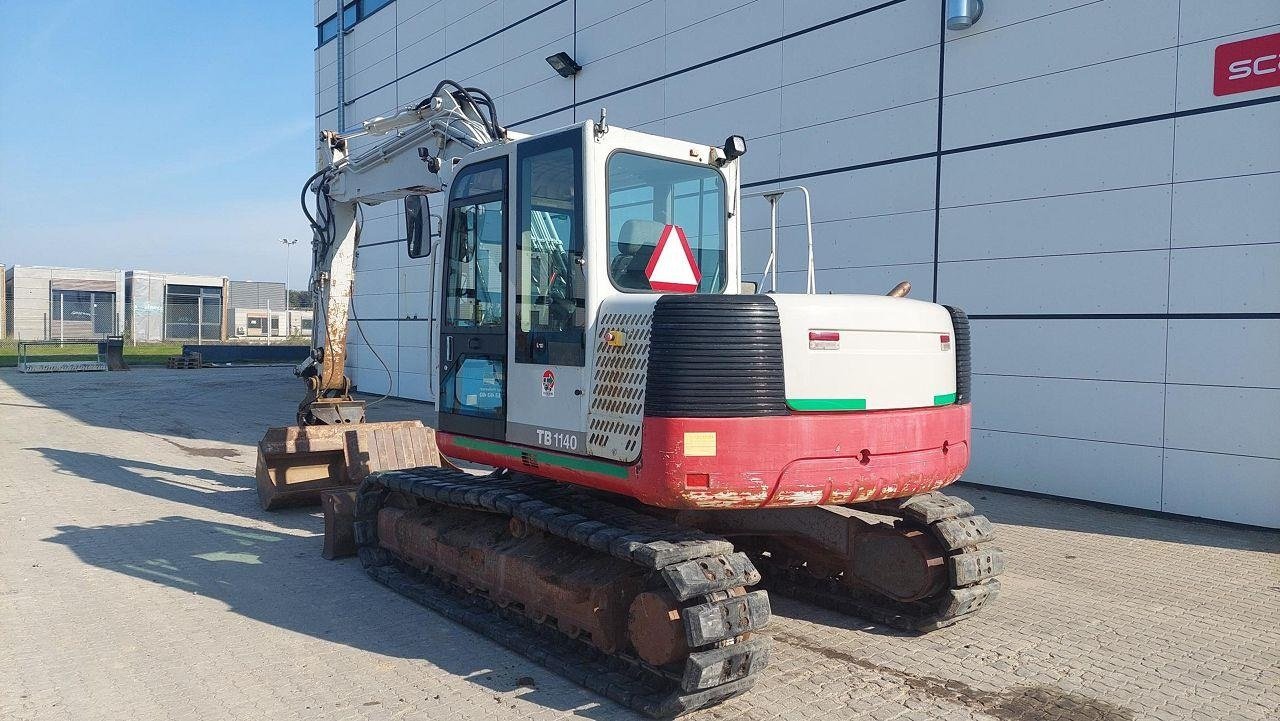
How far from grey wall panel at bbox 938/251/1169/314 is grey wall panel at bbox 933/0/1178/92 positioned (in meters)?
2.05

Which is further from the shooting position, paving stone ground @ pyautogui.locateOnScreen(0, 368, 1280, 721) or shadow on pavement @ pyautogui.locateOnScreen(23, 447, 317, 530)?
shadow on pavement @ pyautogui.locateOnScreen(23, 447, 317, 530)

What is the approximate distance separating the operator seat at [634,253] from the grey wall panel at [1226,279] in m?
6.22

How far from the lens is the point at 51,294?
2076 inches

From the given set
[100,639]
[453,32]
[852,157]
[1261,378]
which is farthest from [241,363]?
[1261,378]

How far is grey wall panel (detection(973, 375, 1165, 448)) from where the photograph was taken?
8.84 meters

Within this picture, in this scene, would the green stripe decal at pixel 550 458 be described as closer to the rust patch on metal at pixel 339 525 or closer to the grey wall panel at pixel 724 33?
the rust patch on metal at pixel 339 525

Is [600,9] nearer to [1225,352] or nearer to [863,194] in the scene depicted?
[863,194]

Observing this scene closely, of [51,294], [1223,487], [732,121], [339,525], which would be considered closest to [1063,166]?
[1223,487]

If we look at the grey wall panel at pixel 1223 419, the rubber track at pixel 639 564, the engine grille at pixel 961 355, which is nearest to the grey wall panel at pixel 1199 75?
the grey wall panel at pixel 1223 419

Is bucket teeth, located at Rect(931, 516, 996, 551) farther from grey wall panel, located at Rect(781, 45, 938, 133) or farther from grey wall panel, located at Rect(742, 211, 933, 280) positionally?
grey wall panel, located at Rect(781, 45, 938, 133)

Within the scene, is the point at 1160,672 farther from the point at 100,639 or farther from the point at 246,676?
the point at 100,639

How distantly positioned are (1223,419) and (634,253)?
6.58 metres

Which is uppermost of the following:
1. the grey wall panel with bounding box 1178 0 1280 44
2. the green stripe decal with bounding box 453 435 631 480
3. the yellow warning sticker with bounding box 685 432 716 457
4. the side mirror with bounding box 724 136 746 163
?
the grey wall panel with bounding box 1178 0 1280 44

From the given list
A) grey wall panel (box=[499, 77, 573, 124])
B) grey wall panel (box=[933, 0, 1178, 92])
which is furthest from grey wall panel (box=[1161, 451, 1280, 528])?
grey wall panel (box=[499, 77, 573, 124])
